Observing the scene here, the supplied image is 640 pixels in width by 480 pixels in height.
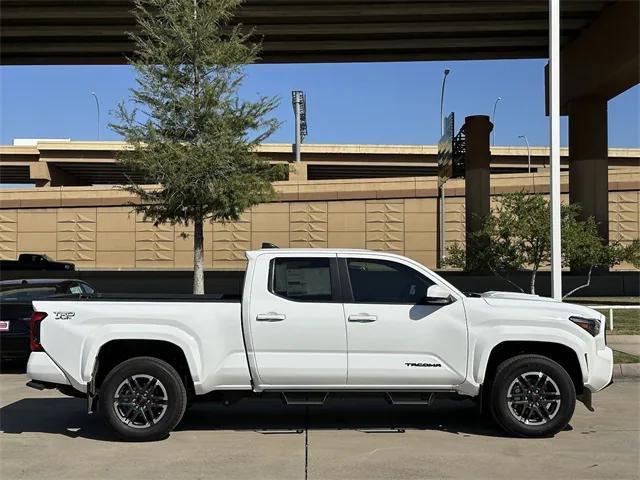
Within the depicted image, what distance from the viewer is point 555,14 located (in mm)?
12086

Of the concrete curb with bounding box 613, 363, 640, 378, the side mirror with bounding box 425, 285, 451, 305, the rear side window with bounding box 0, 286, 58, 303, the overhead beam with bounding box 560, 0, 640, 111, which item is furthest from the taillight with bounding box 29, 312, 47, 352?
the overhead beam with bounding box 560, 0, 640, 111

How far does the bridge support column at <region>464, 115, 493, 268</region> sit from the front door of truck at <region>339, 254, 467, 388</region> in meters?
22.1

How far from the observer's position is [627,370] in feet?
33.5

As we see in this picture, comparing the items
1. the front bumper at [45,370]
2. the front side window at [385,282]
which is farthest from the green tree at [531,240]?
the front bumper at [45,370]

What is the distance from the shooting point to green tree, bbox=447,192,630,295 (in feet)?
48.1

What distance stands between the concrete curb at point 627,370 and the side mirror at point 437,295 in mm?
5276

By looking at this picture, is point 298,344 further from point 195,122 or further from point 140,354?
point 195,122

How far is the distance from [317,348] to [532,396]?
2.18m

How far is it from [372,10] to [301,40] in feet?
14.3

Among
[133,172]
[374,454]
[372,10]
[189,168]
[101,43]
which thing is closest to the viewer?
[374,454]

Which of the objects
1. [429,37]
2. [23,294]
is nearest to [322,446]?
[23,294]

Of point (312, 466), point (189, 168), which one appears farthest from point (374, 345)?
point (189, 168)

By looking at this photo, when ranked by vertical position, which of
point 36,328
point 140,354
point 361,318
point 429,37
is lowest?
point 140,354

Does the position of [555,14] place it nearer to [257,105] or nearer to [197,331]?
[257,105]
